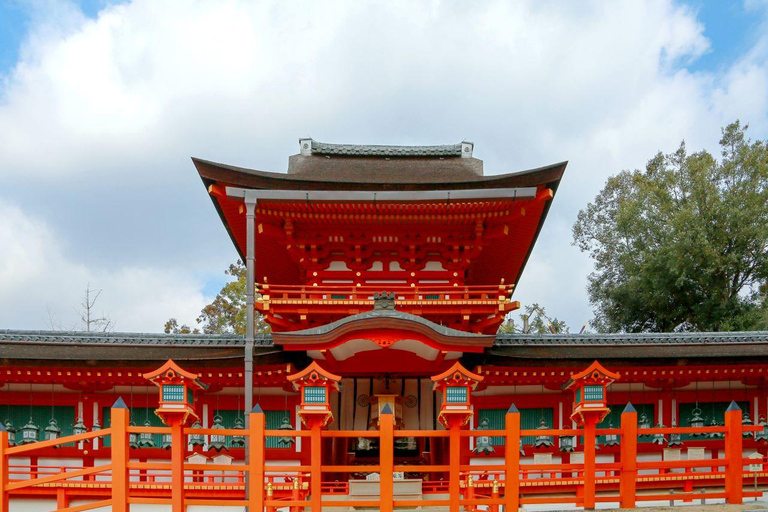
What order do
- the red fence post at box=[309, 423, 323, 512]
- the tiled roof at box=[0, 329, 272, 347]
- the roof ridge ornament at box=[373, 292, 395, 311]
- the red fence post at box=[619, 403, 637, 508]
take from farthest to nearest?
the tiled roof at box=[0, 329, 272, 347]
the roof ridge ornament at box=[373, 292, 395, 311]
the red fence post at box=[619, 403, 637, 508]
the red fence post at box=[309, 423, 323, 512]

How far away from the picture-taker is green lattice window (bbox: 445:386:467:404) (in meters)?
10.3

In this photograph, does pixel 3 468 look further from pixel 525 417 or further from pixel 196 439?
pixel 525 417

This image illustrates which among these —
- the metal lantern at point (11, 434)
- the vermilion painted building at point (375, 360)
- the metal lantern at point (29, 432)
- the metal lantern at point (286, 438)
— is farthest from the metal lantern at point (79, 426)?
the metal lantern at point (286, 438)

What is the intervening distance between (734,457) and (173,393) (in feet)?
27.9

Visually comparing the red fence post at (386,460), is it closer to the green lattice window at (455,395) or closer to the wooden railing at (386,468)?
the wooden railing at (386,468)

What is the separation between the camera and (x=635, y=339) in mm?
14562

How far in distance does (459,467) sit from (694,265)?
2212 centimetres

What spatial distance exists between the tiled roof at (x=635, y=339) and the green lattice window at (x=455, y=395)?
13.2 ft

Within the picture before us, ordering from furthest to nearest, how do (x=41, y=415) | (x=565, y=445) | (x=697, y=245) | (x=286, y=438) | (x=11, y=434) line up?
(x=697, y=245) < (x=41, y=415) < (x=11, y=434) < (x=286, y=438) < (x=565, y=445)

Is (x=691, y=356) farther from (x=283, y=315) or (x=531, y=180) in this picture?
(x=283, y=315)

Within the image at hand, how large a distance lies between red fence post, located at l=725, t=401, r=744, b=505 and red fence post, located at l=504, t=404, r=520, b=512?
11.1 ft

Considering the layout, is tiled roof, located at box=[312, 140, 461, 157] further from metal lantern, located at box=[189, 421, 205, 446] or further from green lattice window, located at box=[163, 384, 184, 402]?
green lattice window, located at box=[163, 384, 184, 402]

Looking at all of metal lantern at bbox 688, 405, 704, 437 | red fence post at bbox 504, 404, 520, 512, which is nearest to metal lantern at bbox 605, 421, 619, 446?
metal lantern at bbox 688, 405, 704, 437

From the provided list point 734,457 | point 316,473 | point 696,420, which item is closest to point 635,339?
point 696,420
